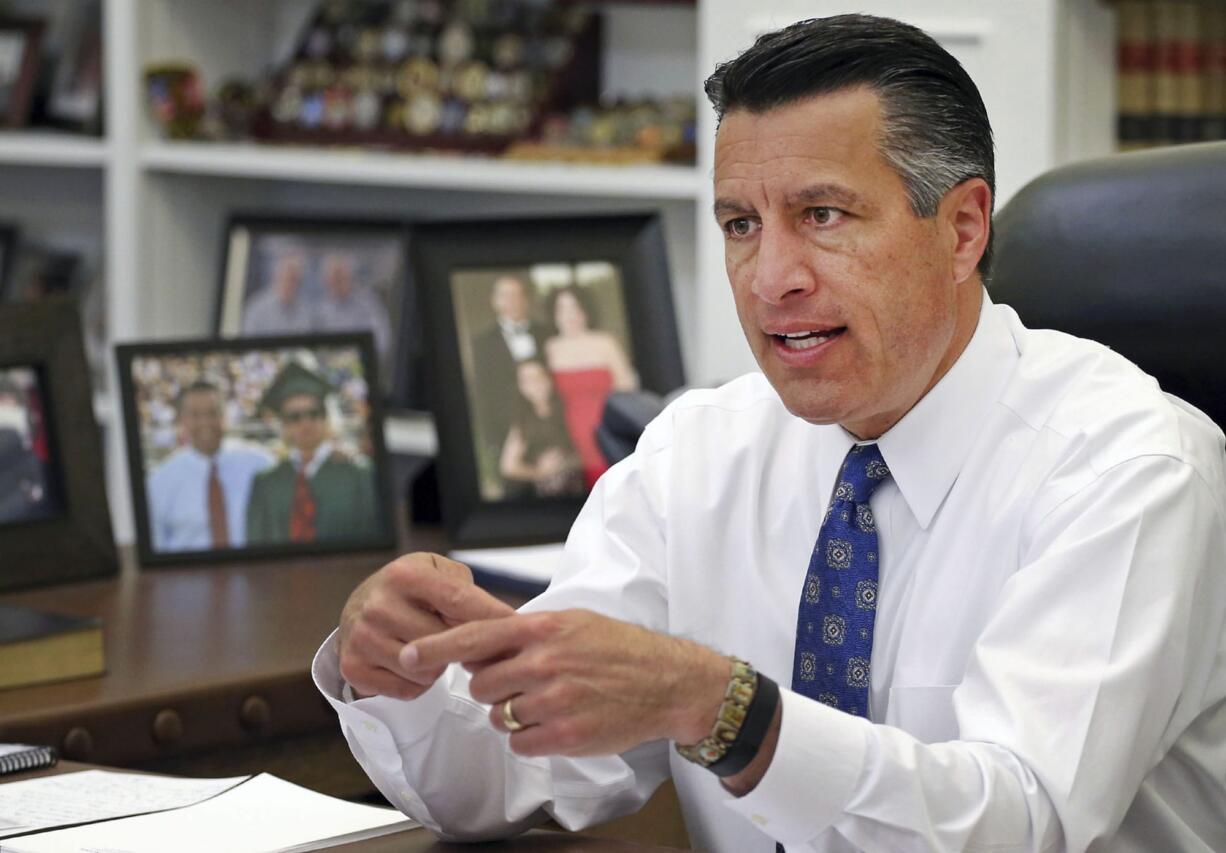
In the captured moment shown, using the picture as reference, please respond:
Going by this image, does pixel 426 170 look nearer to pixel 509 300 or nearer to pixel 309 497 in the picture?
pixel 509 300

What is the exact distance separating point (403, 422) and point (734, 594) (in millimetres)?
1646

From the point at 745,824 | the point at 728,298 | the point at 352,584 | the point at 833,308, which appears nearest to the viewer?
the point at 833,308

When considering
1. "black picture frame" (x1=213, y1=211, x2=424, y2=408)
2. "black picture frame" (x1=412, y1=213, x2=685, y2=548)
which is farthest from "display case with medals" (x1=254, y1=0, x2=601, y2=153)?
"black picture frame" (x1=412, y1=213, x2=685, y2=548)

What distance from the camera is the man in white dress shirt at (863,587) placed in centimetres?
109

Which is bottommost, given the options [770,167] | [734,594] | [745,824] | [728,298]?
[745,824]

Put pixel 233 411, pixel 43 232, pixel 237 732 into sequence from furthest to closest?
pixel 43 232
pixel 233 411
pixel 237 732

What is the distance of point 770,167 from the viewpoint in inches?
50.2

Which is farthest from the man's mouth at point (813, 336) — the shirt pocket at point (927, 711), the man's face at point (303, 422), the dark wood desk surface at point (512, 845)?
the man's face at point (303, 422)

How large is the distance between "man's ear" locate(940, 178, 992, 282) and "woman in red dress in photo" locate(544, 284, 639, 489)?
908 mm

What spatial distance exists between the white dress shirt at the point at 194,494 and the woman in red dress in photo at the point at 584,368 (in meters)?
0.38

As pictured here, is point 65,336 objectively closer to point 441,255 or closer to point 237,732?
point 441,255

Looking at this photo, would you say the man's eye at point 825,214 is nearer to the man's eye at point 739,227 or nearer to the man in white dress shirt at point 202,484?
the man's eye at point 739,227

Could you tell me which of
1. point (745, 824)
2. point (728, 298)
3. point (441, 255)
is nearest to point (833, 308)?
point (745, 824)

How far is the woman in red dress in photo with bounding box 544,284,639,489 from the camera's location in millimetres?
2230
